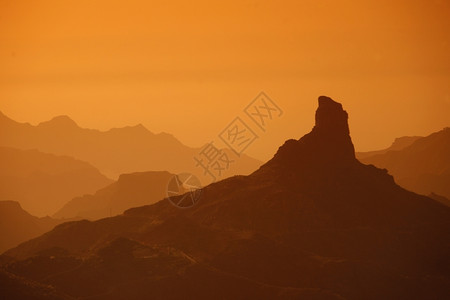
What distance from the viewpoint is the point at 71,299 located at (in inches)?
7815

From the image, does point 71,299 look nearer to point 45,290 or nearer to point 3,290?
point 45,290

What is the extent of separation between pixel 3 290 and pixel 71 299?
21.1m

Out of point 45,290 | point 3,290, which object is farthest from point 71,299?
point 3,290

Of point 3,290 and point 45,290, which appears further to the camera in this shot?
point 45,290

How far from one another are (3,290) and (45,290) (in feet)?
50.3

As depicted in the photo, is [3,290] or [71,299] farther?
[71,299]

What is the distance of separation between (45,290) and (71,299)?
691 cm

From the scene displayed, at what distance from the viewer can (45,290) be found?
196 m

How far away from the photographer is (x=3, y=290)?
18188cm
